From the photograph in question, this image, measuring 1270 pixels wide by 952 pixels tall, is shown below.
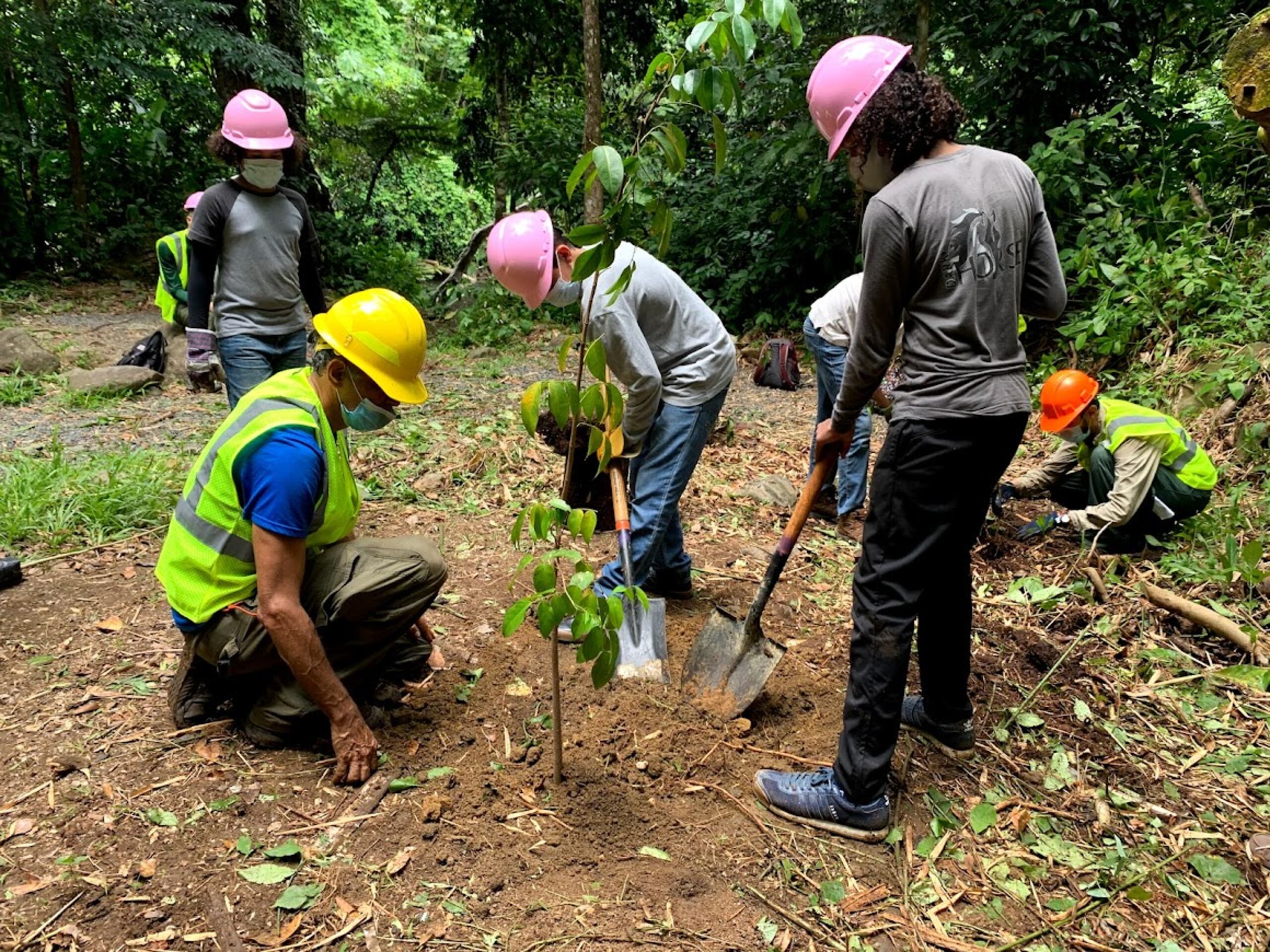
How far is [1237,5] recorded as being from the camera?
6.48 metres

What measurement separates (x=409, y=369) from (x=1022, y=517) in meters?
3.64

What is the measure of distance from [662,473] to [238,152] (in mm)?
2241

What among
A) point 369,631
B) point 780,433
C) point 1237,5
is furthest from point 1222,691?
point 1237,5

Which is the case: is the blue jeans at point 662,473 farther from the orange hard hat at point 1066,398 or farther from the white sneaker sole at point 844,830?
the orange hard hat at point 1066,398

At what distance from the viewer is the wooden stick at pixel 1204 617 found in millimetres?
2863

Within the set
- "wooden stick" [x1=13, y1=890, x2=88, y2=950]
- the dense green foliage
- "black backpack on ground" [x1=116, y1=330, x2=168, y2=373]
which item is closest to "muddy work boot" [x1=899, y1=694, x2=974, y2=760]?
"wooden stick" [x1=13, y1=890, x2=88, y2=950]

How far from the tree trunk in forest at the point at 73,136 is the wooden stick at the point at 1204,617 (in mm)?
10048

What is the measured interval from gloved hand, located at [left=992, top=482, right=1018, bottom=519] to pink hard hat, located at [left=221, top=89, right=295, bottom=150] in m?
3.84

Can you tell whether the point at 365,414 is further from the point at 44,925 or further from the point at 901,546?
the point at 901,546

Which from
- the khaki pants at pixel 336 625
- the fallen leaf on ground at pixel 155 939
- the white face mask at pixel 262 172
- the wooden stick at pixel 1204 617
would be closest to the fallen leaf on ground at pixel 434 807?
the khaki pants at pixel 336 625

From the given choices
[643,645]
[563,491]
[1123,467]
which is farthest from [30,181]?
[1123,467]

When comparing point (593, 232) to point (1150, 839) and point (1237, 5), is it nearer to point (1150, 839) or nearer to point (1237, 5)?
point (1150, 839)

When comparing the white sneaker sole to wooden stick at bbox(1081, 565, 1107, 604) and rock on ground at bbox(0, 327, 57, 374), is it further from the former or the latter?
rock on ground at bbox(0, 327, 57, 374)

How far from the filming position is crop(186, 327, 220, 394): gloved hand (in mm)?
3256
